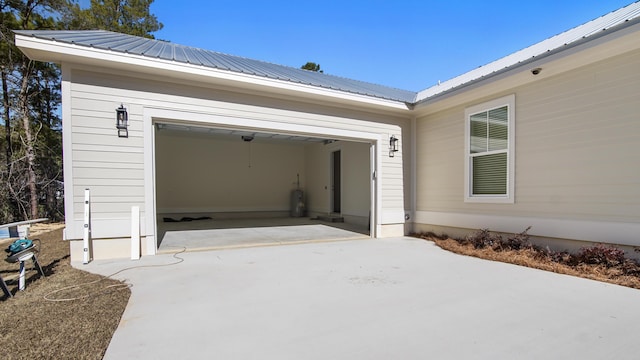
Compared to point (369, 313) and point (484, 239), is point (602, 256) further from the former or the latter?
point (369, 313)

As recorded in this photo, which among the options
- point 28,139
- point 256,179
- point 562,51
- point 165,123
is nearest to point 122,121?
point 165,123

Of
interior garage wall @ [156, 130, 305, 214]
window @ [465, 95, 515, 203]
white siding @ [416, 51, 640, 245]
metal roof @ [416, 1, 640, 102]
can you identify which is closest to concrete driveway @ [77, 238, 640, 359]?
white siding @ [416, 51, 640, 245]

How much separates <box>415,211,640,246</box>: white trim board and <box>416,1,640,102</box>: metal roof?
2.52 m

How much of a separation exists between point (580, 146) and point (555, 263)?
178 centimetres

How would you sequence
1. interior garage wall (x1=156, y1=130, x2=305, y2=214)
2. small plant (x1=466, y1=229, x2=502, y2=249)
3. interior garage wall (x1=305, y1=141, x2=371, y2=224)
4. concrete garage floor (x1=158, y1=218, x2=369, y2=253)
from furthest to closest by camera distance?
interior garage wall (x1=156, y1=130, x2=305, y2=214) → interior garage wall (x1=305, y1=141, x2=371, y2=224) → concrete garage floor (x1=158, y1=218, x2=369, y2=253) → small plant (x1=466, y1=229, x2=502, y2=249)

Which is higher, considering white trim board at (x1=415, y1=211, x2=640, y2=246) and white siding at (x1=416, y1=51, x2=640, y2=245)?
white siding at (x1=416, y1=51, x2=640, y2=245)

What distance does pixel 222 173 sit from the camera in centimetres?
1190

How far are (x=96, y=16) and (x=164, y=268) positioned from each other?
15251 millimetres

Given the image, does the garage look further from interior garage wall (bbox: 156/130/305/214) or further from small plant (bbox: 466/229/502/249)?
small plant (bbox: 466/229/502/249)

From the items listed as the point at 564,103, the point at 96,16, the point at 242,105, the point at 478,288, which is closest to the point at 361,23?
the point at 242,105

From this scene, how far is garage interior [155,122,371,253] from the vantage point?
9969mm

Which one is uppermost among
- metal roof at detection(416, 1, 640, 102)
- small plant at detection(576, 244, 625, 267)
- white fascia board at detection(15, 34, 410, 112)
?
metal roof at detection(416, 1, 640, 102)

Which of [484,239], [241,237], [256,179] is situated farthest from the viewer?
[256,179]

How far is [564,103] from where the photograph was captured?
4816 millimetres
